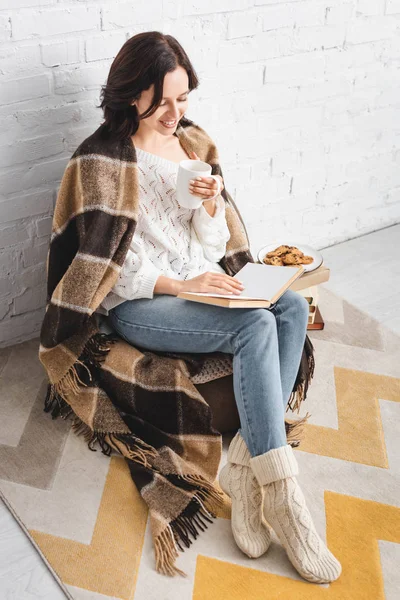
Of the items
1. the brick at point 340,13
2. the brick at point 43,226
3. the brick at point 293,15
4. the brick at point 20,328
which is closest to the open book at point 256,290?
the brick at point 43,226

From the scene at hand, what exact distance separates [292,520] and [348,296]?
1202mm

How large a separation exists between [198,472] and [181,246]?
0.58 meters

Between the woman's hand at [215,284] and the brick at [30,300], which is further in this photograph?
the brick at [30,300]

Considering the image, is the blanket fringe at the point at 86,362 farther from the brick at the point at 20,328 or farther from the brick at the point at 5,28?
the brick at the point at 5,28

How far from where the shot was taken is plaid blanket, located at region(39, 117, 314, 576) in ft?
5.49

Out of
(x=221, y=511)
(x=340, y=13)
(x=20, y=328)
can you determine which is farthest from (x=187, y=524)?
(x=340, y=13)

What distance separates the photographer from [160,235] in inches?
69.7

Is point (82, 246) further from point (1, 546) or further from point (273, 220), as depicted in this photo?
point (273, 220)

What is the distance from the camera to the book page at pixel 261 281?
1.61m

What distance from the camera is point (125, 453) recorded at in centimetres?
171

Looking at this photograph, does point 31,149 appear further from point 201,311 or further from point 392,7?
point 392,7

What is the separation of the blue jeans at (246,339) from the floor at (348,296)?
0.52 m

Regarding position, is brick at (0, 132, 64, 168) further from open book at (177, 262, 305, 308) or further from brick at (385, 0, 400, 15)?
brick at (385, 0, 400, 15)

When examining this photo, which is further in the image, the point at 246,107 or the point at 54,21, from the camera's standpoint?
the point at 246,107
